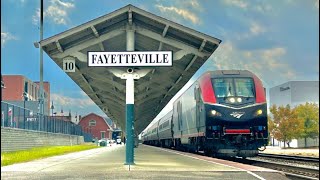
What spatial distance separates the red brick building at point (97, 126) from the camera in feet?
433

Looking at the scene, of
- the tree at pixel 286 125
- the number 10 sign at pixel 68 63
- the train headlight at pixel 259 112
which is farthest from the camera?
the tree at pixel 286 125

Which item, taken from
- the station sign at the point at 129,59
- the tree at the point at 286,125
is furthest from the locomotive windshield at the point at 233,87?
the tree at the point at 286,125

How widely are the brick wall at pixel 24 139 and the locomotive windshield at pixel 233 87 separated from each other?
12.8 meters

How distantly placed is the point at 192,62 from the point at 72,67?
4763mm

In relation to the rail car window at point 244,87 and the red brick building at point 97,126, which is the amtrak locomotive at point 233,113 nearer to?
the rail car window at point 244,87

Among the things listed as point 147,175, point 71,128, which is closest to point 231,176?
point 147,175

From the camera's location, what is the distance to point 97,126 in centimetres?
13238

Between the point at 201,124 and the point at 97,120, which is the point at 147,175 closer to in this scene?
the point at 201,124

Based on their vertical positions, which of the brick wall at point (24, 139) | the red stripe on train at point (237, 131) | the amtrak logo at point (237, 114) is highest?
the amtrak logo at point (237, 114)

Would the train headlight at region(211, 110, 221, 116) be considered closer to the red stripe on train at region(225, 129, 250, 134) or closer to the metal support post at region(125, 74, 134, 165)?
the red stripe on train at region(225, 129, 250, 134)

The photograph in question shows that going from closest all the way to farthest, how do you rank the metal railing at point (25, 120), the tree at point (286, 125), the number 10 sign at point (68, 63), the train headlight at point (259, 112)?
1. the number 10 sign at point (68, 63)
2. the train headlight at point (259, 112)
3. the metal railing at point (25, 120)
4. the tree at point (286, 125)

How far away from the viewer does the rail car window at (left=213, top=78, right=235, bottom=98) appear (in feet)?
70.6

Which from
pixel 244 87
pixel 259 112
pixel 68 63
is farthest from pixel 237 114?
pixel 68 63

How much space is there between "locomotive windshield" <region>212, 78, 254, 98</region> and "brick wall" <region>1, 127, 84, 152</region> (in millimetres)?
12753
